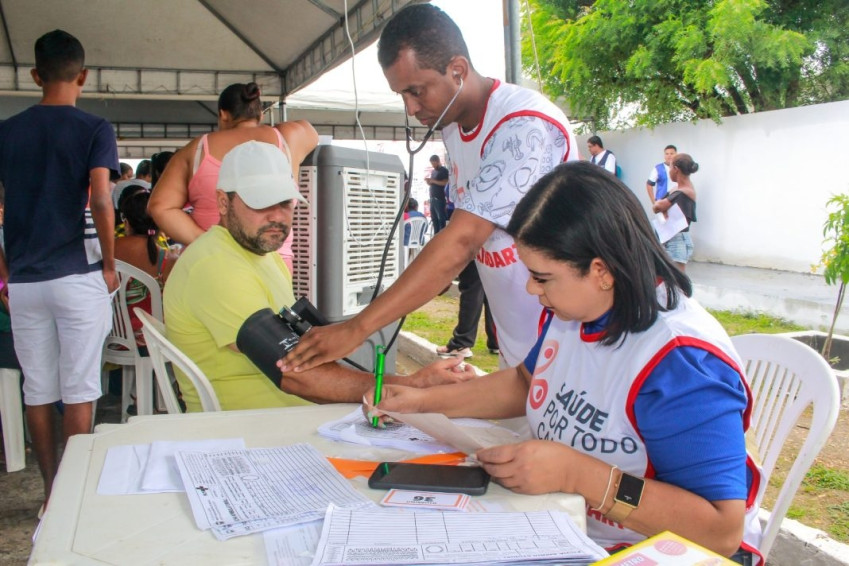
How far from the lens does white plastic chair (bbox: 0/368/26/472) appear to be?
332cm

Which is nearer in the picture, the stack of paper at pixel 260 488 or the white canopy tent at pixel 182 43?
the stack of paper at pixel 260 488

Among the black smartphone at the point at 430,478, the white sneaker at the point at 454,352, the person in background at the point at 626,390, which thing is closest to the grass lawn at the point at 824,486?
the white sneaker at the point at 454,352

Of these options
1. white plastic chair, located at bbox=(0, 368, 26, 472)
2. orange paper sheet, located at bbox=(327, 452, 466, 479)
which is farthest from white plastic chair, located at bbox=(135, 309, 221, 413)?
white plastic chair, located at bbox=(0, 368, 26, 472)

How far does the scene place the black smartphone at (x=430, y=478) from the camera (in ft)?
3.96

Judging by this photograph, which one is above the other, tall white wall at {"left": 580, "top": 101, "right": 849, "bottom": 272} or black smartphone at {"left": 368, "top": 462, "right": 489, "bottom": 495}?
tall white wall at {"left": 580, "top": 101, "right": 849, "bottom": 272}

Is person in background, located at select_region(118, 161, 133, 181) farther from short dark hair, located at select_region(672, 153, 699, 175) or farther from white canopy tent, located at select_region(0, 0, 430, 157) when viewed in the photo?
short dark hair, located at select_region(672, 153, 699, 175)

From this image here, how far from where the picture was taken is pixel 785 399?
1.77 metres

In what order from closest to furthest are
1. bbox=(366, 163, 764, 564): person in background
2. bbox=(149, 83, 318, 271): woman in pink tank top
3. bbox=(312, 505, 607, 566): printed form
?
bbox=(312, 505, 607, 566): printed form < bbox=(366, 163, 764, 564): person in background < bbox=(149, 83, 318, 271): woman in pink tank top

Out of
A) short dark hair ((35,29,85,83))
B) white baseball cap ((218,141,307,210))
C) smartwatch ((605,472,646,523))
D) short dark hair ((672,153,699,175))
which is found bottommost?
smartwatch ((605,472,646,523))

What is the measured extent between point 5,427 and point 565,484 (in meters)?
3.07

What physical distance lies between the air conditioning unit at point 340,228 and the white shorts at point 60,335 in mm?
921

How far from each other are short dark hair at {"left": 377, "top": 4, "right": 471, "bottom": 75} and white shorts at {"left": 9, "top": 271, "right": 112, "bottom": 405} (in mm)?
1662

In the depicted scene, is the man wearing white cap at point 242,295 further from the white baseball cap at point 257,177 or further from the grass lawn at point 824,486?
the grass lawn at point 824,486

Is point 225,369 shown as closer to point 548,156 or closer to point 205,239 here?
point 205,239
